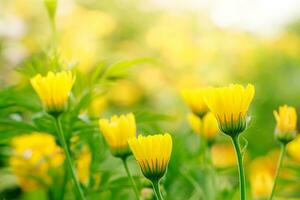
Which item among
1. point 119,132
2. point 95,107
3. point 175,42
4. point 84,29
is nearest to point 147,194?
point 119,132

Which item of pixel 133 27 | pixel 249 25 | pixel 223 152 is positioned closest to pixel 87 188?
pixel 223 152

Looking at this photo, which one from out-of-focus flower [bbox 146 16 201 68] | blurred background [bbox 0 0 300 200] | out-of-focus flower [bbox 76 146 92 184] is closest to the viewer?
out-of-focus flower [bbox 76 146 92 184]

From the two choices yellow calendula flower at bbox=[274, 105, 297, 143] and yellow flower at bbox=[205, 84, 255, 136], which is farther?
yellow calendula flower at bbox=[274, 105, 297, 143]

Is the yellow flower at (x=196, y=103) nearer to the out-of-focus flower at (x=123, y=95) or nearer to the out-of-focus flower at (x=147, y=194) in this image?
the out-of-focus flower at (x=147, y=194)

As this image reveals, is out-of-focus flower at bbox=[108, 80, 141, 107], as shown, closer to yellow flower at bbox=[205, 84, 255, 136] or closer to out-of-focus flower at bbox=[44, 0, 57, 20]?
out-of-focus flower at bbox=[44, 0, 57, 20]

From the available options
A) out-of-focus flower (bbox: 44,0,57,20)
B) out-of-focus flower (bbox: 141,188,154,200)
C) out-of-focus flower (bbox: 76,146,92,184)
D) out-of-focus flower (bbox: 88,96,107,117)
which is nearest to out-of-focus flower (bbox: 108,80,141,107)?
out-of-focus flower (bbox: 88,96,107,117)

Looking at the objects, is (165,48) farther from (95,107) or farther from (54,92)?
(54,92)
